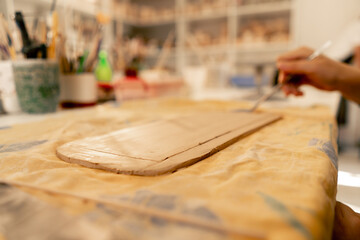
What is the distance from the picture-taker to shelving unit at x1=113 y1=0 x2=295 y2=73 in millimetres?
2729

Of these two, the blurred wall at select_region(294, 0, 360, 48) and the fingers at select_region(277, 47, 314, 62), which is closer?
the fingers at select_region(277, 47, 314, 62)

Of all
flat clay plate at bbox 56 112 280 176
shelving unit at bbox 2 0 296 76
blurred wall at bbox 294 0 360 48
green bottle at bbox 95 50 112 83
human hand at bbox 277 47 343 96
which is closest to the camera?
flat clay plate at bbox 56 112 280 176

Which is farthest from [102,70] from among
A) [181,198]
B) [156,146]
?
[181,198]

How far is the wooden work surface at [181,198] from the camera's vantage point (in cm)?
16

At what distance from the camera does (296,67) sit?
62 centimetres

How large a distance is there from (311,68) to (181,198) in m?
0.54

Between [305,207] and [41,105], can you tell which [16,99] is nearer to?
[41,105]

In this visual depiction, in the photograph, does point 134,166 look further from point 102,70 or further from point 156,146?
point 102,70

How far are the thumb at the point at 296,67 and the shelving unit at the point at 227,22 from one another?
6.30 ft

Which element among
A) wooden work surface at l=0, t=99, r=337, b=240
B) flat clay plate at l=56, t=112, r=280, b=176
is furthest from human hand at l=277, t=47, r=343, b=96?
wooden work surface at l=0, t=99, r=337, b=240

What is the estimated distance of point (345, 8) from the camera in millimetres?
1461

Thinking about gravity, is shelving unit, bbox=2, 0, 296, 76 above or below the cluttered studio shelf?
above

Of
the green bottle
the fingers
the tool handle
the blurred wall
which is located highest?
the blurred wall

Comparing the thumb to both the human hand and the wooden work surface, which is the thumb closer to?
the human hand
